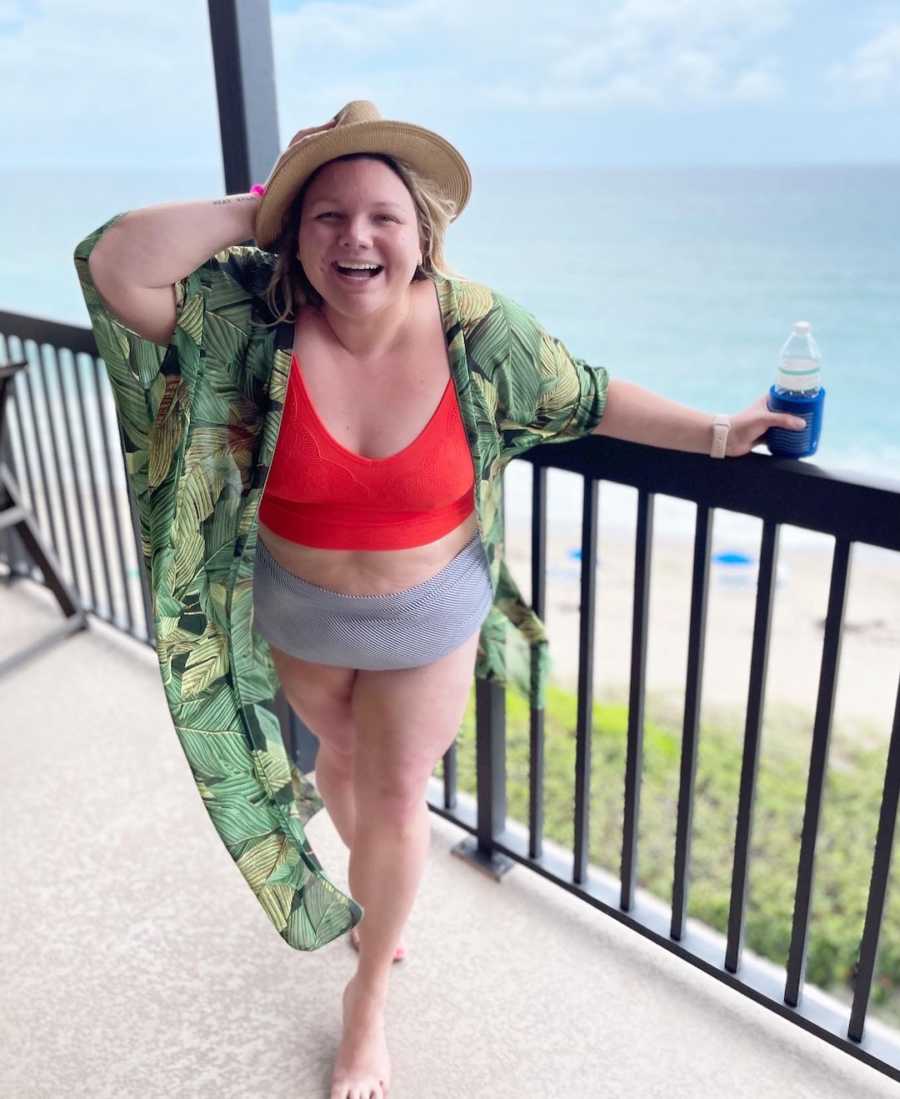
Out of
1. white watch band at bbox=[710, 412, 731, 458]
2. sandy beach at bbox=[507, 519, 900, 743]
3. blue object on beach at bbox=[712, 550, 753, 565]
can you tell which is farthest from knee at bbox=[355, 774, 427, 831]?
blue object on beach at bbox=[712, 550, 753, 565]

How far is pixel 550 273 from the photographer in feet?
96.5

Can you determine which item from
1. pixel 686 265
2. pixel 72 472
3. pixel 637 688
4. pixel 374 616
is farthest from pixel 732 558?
pixel 374 616

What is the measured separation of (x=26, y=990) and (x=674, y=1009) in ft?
4.20

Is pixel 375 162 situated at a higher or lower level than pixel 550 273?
higher

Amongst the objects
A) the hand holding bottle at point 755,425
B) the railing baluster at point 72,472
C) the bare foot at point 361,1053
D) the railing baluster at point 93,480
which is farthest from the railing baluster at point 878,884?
the railing baluster at point 72,472

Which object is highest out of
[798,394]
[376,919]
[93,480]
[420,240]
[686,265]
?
[420,240]

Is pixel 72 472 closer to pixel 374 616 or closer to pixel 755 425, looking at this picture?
pixel 374 616

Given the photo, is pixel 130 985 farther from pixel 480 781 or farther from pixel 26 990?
pixel 480 781

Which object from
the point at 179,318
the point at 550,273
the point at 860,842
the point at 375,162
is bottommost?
the point at 860,842

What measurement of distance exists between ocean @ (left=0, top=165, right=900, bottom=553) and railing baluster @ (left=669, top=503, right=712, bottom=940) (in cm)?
1616

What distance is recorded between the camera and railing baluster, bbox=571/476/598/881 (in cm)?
190

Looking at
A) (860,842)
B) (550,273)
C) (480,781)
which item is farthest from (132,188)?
(480,781)

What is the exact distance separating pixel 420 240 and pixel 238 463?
1.49 feet

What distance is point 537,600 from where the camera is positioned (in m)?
2.07
